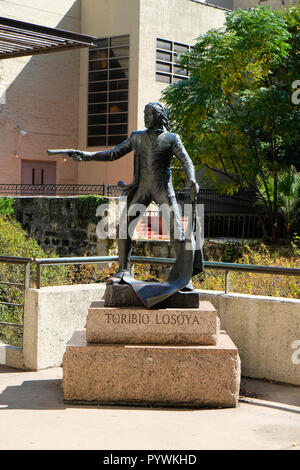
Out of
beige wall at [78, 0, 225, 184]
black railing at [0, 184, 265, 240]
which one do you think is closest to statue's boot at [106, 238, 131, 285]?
black railing at [0, 184, 265, 240]

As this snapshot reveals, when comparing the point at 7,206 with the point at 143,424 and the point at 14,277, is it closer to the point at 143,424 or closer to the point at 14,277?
the point at 14,277

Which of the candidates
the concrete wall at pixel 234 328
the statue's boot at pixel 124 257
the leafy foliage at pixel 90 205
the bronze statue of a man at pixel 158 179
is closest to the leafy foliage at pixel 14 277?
the concrete wall at pixel 234 328

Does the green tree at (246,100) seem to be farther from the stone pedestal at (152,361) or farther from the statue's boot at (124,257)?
the stone pedestal at (152,361)

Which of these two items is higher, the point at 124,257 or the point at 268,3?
the point at 268,3

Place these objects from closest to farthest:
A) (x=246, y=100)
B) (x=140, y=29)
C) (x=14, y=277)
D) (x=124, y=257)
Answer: (x=124, y=257), (x=14, y=277), (x=246, y=100), (x=140, y=29)

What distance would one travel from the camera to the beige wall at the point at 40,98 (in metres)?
28.2

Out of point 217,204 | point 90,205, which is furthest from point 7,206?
A: point 217,204

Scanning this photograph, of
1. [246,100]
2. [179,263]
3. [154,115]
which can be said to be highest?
[246,100]

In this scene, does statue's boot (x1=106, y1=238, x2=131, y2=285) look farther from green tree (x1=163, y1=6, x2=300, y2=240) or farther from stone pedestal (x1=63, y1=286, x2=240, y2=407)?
green tree (x1=163, y1=6, x2=300, y2=240)

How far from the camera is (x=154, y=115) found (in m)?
6.44

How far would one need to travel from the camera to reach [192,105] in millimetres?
22234

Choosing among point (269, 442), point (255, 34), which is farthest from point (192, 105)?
point (269, 442)

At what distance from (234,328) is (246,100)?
1549cm
